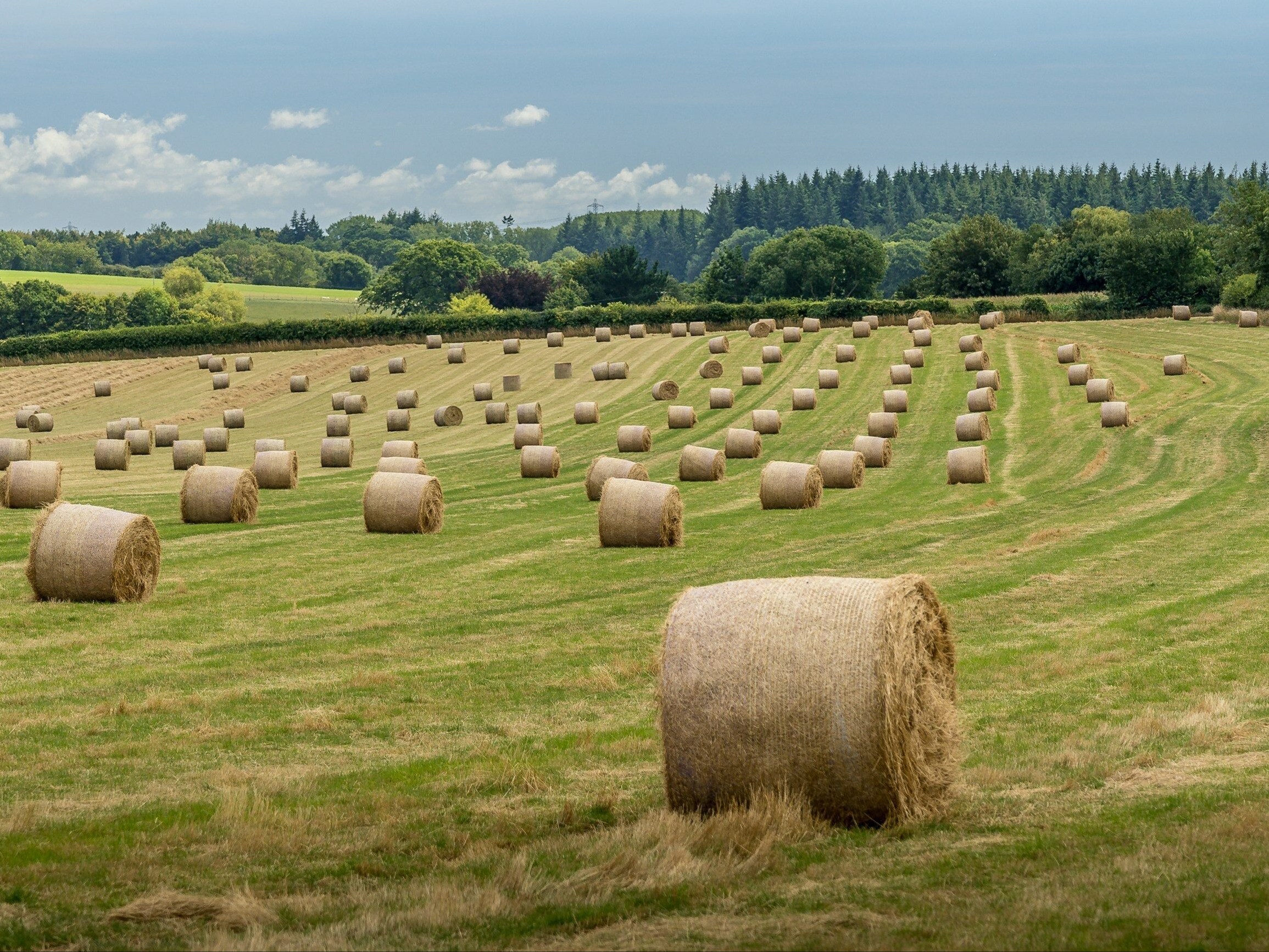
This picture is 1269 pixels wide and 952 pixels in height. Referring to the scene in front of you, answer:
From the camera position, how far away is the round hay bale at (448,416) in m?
66.4

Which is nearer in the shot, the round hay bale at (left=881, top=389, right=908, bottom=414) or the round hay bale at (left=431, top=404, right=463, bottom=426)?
the round hay bale at (left=881, top=389, right=908, bottom=414)

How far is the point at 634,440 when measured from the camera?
54.0m

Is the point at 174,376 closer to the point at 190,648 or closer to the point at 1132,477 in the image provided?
the point at 1132,477

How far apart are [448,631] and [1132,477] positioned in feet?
84.1

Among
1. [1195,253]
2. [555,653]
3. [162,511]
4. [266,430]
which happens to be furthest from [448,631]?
[1195,253]

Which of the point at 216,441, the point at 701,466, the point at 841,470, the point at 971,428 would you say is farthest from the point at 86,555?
the point at 216,441

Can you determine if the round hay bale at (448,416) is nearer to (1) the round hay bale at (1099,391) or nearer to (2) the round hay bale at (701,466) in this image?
(2) the round hay bale at (701,466)

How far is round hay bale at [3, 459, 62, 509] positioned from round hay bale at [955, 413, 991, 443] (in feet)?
93.3

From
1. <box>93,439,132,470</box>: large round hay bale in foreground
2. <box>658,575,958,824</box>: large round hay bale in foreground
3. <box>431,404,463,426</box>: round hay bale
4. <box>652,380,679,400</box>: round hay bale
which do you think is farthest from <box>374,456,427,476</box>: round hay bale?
<box>658,575,958,824</box>: large round hay bale in foreground

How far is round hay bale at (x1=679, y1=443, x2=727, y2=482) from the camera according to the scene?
147 ft

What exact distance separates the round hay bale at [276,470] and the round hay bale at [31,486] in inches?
262

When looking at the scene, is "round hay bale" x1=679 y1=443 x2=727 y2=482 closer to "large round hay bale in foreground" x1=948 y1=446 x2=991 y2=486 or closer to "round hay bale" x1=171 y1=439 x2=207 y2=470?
"large round hay bale in foreground" x1=948 y1=446 x2=991 y2=486

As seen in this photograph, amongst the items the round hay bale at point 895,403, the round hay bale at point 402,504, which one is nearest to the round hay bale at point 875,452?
the round hay bale at point 895,403

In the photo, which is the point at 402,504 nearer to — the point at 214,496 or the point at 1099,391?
the point at 214,496
